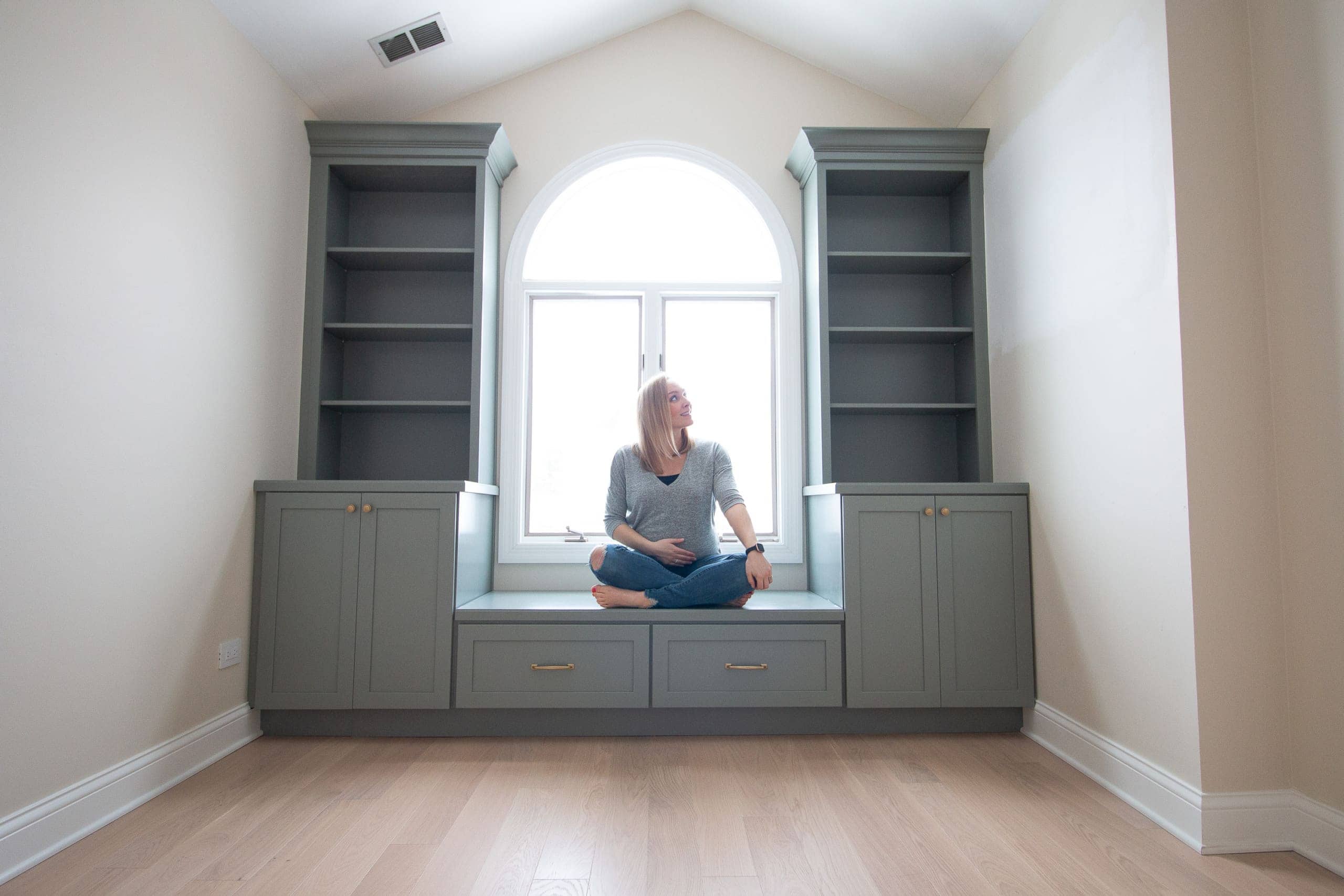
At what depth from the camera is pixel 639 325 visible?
3469mm

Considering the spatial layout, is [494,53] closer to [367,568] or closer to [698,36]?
[698,36]

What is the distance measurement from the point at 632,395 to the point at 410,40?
1.68m

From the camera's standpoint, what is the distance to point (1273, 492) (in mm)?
1853

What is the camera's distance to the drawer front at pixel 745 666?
2623mm

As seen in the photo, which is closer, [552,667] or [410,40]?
[552,667]

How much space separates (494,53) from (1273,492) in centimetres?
319

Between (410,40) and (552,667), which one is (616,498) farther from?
(410,40)

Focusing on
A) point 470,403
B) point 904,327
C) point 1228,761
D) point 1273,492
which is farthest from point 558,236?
point 1228,761

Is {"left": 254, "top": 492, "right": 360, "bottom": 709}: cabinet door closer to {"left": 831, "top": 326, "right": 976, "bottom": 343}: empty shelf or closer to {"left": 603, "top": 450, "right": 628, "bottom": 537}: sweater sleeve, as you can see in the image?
{"left": 603, "top": 450, "right": 628, "bottom": 537}: sweater sleeve

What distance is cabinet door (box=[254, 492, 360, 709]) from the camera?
8.50 feet

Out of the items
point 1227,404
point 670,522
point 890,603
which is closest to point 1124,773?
point 890,603

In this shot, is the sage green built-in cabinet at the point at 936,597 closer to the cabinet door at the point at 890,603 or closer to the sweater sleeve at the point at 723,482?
the cabinet door at the point at 890,603

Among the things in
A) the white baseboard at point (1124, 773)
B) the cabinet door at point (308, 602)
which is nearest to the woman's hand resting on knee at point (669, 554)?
the cabinet door at point (308, 602)

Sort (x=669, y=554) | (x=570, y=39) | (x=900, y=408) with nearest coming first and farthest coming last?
(x=669, y=554), (x=900, y=408), (x=570, y=39)
